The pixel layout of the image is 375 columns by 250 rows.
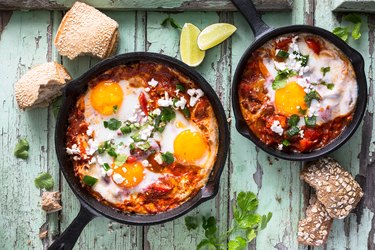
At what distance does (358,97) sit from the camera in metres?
2.96

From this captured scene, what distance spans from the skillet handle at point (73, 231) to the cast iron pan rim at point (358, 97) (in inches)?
27.9

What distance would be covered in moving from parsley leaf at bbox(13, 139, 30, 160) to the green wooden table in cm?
2

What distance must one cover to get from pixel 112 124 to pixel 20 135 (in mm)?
491

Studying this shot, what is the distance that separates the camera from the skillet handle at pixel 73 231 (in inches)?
115

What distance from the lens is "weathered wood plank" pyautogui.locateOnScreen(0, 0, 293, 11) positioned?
120 inches

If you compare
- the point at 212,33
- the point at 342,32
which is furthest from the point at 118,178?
the point at 342,32

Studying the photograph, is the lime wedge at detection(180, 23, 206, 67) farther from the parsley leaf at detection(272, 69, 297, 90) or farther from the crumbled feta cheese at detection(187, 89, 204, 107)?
the parsley leaf at detection(272, 69, 297, 90)

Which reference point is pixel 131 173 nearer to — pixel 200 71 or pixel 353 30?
pixel 200 71

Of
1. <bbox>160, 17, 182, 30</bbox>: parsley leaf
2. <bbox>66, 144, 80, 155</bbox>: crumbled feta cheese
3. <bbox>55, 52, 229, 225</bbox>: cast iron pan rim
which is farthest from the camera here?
<bbox>160, 17, 182, 30</bbox>: parsley leaf

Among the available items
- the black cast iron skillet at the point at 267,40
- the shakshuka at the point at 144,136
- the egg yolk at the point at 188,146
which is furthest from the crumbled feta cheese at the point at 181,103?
the black cast iron skillet at the point at 267,40

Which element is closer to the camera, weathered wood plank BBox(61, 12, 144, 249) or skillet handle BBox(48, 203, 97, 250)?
skillet handle BBox(48, 203, 97, 250)

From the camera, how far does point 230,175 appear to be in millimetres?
3150

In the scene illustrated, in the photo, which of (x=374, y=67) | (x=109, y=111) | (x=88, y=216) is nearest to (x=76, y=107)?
(x=109, y=111)

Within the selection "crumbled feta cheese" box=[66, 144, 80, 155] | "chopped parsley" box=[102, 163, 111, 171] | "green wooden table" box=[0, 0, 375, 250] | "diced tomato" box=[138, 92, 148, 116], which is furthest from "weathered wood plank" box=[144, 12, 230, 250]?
A: "crumbled feta cheese" box=[66, 144, 80, 155]
